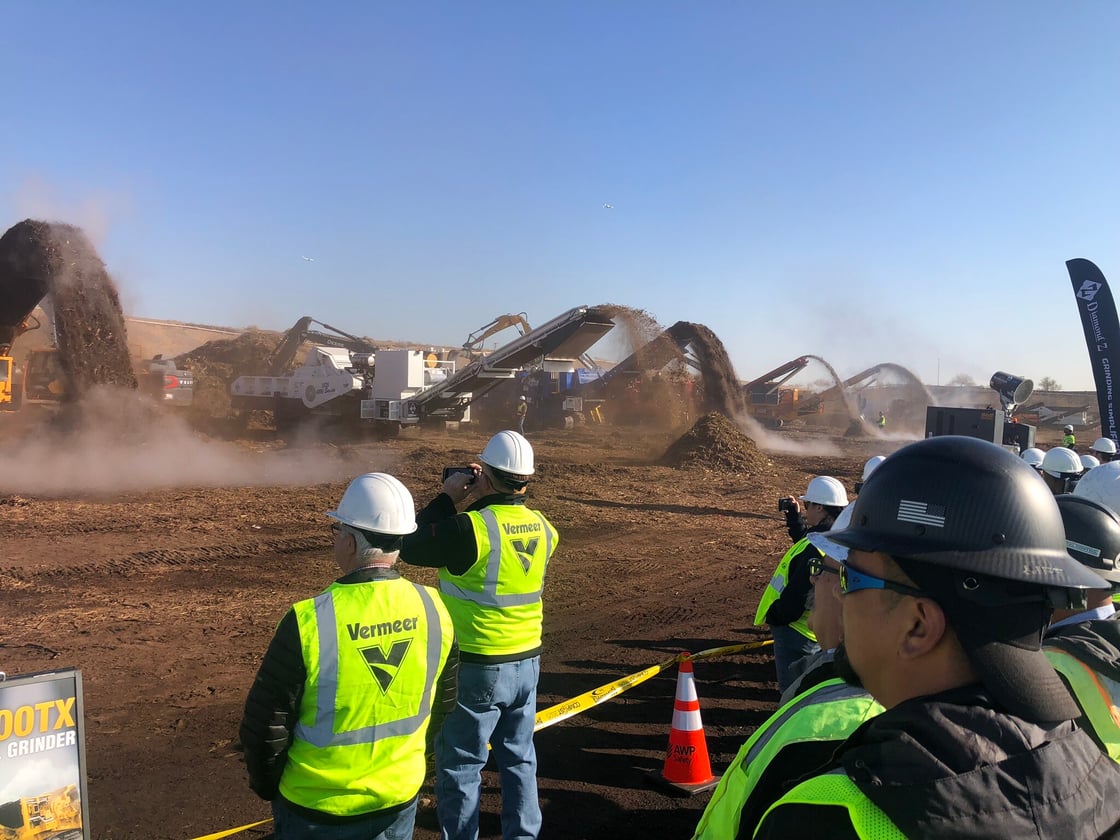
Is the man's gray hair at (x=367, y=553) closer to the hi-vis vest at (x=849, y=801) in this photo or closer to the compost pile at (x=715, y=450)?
the hi-vis vest at (x=849, y=801)

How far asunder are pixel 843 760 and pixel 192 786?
4.76m

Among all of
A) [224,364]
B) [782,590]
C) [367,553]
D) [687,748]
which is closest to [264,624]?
[687,748]

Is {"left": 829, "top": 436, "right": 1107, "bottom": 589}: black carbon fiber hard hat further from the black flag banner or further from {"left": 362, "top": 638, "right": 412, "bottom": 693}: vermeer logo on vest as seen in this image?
the black flag banner

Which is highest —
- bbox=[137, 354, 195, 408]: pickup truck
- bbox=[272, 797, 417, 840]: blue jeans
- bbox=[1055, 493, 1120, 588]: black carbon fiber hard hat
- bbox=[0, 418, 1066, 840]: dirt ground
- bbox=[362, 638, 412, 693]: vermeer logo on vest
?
bbox=[137, 354, 195, 408]: pickup truck

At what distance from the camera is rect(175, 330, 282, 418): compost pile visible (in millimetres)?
30422

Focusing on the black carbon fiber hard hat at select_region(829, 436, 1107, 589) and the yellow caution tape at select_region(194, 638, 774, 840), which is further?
the yellow caution tape at select_region(194, 638, 774, 840)

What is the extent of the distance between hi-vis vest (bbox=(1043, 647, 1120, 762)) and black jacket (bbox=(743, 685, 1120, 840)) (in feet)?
2.46

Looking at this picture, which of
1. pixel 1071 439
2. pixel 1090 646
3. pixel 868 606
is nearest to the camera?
pixel 868 606

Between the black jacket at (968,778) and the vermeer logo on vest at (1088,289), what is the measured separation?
61.7 feet

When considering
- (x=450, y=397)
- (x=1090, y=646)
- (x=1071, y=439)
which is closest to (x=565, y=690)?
(x=1090, y=646)

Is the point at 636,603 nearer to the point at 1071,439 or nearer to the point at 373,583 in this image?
the point at 373,583

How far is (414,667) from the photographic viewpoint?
266 centimetres

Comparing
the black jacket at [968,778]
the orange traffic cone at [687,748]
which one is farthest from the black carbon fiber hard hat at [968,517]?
the orange traffic cone at [687,748]

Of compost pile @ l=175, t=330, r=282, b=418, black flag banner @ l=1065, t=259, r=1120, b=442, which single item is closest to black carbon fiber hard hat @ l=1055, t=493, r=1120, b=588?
black flag banner @ l=1065, t=259, r=1120, b=442
